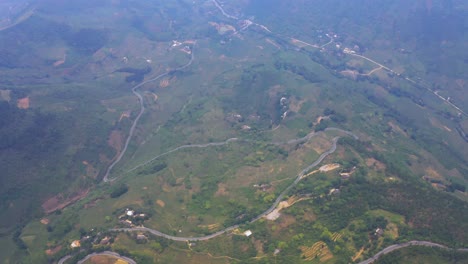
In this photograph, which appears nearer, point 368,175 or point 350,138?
point 368,175

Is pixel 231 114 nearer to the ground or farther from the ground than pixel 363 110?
nearer to the ground

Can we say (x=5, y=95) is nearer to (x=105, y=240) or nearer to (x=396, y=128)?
(x=105, y=240)

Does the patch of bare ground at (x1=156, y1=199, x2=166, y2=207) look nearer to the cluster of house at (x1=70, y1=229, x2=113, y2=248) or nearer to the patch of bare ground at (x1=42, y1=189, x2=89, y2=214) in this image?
the cluster of house at (x1=70, y1=229, x2=113, y2=248)

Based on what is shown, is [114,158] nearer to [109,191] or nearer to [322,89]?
[109,191]

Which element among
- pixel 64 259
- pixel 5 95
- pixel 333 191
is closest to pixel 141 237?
pixel 64 259

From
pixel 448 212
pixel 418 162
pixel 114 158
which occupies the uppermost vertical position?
pixel 448 212

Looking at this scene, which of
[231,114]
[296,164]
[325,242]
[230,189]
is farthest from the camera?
[231,114]

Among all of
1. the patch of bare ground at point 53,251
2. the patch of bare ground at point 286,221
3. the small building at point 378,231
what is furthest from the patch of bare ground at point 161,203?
the small building at point 378,231

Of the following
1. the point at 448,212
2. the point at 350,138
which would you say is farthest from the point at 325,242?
the point at 350,138
